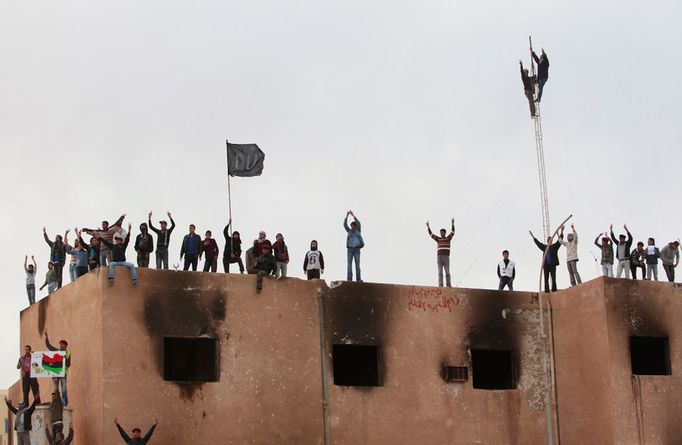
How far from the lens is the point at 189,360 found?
30.8 metres

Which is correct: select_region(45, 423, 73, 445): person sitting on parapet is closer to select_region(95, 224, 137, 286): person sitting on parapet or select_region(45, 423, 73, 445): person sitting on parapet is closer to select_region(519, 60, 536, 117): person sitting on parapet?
select_region(95, 224, 137, 286): person sitting on parapet

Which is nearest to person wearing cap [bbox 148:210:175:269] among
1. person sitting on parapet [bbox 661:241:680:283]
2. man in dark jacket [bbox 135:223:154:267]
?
man in dark jacket [bbox 135:223:154:267]

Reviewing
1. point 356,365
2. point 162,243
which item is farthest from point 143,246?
point 356,365

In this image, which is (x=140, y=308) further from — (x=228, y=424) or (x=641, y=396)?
(x=641, y=396)

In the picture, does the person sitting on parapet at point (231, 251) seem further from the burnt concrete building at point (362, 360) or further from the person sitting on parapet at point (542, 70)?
the person sitting on parapet at point (542, 70)

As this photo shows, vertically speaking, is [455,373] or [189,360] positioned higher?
[189,360]

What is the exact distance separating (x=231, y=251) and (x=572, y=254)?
9.16 metres

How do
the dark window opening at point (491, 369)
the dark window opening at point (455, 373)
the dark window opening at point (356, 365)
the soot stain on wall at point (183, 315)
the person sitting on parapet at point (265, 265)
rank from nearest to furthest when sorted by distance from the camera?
the soot stain on wall at point (183, 315) → the person sitting on parapet at point (265, 265) → the dark window opening at point (356, 365) → the dark window opening at point (455, 373) → the dark window opening at point (491, 369)

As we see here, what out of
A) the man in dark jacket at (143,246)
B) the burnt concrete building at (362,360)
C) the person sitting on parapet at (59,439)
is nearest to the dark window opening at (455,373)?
the burnt concrete building at (362,360)

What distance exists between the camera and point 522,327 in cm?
3322

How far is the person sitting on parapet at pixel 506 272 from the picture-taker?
34.3m

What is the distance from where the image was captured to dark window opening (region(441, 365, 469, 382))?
105 feet

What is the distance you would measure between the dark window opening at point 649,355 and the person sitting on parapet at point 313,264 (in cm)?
835

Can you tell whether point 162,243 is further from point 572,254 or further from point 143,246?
point 572,254
